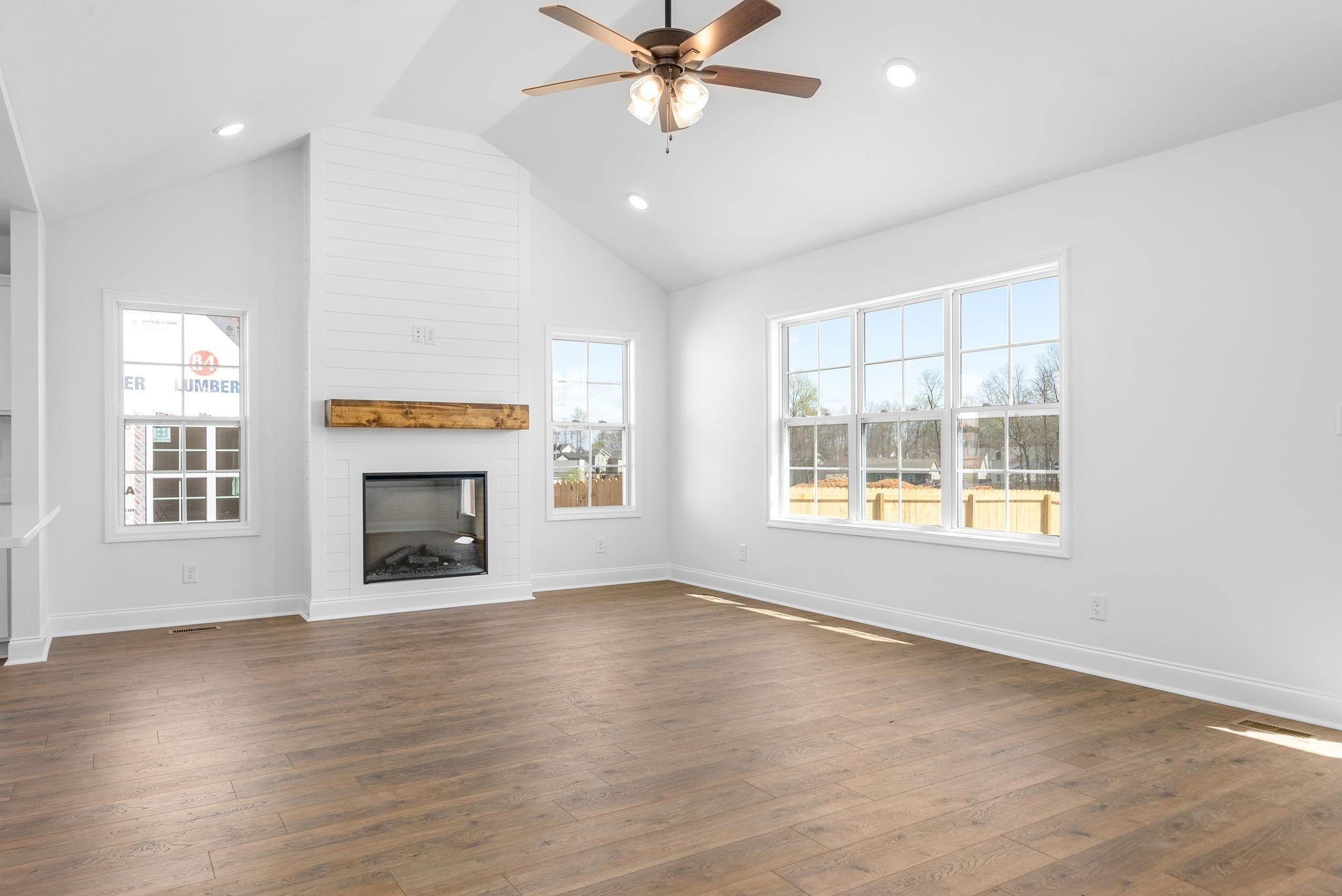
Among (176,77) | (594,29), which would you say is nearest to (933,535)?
(594,29)

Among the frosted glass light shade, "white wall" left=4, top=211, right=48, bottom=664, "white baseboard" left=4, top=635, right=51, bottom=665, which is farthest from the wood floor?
the frosted glass light shade

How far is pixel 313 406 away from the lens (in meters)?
6.14

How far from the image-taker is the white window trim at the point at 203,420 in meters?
5.76

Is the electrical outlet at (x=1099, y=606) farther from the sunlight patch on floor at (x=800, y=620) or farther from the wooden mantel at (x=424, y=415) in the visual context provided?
the wooden mantel at (x=424, y=415)

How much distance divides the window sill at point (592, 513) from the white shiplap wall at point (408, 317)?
0.58m

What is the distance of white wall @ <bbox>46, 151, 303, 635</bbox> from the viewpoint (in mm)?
5648

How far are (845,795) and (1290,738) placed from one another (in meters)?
2.02

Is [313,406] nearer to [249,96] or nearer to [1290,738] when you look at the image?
[249,96]

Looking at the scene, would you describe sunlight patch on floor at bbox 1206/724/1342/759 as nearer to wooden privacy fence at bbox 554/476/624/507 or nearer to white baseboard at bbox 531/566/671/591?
white baseboard at bbox 531/566/671/591

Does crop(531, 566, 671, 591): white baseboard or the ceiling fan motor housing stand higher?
the ceiling fan motor housing

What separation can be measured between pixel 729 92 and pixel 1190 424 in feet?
9.99

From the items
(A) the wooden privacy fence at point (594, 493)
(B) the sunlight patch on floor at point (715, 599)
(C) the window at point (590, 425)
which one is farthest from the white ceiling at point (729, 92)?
(B) the sunlight patch on floor at point (715, 599)

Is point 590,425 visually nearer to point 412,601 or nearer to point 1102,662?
point 412,601

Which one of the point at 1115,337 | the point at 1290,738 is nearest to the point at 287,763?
the point at 1290,738
